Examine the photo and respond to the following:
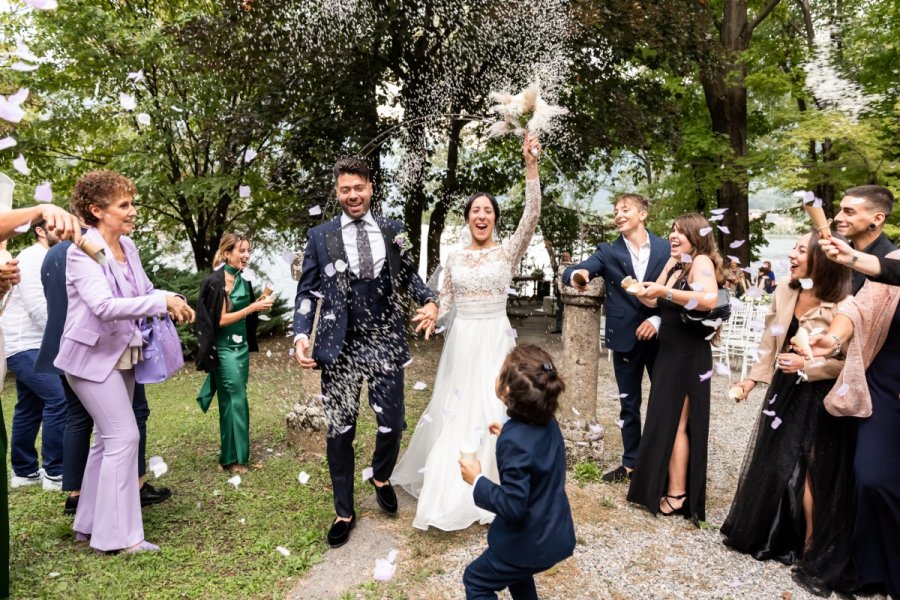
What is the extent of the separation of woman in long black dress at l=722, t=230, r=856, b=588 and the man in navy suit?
101 centimetres

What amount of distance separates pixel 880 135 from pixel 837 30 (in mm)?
5086

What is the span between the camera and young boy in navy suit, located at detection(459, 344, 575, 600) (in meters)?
2.42

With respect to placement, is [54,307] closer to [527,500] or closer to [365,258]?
[365,258]

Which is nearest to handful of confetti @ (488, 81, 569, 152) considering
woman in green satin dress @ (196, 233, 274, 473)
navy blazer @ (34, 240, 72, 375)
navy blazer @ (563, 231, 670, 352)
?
navy blazer @ (563, 231, 670, 352)

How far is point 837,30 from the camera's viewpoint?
46.6ft

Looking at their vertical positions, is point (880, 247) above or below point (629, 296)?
above

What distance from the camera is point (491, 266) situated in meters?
4.36

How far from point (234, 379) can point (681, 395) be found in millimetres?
3487

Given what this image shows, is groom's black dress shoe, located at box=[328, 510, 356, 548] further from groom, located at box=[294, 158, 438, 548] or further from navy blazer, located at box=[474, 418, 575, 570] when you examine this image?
navy blazer, located at box=[474, 418, 575, 570]

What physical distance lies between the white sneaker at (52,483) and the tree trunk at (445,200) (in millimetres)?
7601

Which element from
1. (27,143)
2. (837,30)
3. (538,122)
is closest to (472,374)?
(538,122)

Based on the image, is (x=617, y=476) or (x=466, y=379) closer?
(x=466, y=379)

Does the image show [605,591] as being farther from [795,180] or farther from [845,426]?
[795,180]

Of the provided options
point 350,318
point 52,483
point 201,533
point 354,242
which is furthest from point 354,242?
point 52,483
